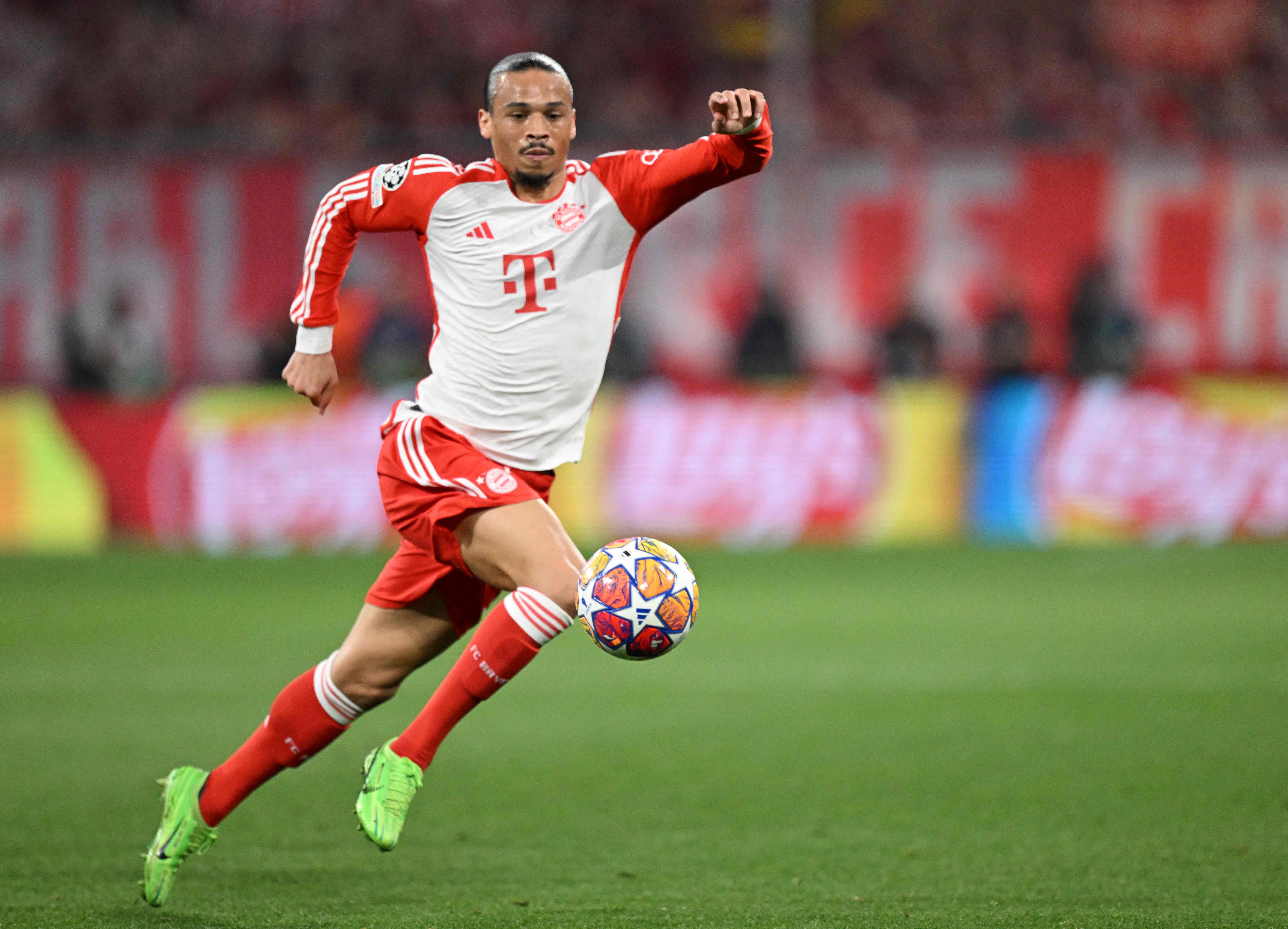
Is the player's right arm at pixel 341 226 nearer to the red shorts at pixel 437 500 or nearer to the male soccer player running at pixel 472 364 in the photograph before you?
the male soccer player running at pixel 472 364

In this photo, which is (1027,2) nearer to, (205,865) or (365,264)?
(365,264)

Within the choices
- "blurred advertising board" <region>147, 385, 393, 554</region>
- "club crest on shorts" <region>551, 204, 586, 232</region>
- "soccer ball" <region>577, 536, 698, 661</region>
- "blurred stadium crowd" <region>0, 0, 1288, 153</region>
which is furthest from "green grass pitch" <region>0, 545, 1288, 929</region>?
"blurred stadium crowd" <region>0, 0, 1288, 153</region>

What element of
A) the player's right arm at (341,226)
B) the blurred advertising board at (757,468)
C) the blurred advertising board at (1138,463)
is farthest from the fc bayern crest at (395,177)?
the blurred advertising board at (1138,463)

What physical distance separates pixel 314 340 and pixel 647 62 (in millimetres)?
14663

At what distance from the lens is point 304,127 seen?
56.7 ft

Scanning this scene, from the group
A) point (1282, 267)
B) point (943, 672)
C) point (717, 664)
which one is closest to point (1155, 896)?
point (943, 672)

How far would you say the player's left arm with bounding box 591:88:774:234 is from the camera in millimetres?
3932

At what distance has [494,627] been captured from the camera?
12.9 feet

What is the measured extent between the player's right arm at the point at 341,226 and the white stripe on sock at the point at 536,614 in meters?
0.78

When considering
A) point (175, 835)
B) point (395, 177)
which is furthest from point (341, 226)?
point (175, 835)

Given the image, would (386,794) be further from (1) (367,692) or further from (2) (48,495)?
(2) (48,495)

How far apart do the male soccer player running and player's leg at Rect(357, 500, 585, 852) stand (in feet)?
0.04

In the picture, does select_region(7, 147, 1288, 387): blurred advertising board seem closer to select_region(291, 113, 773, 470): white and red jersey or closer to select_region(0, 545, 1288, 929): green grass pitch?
select_region(0, 545, 1288, 929): green grass pitch

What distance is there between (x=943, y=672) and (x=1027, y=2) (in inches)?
510
